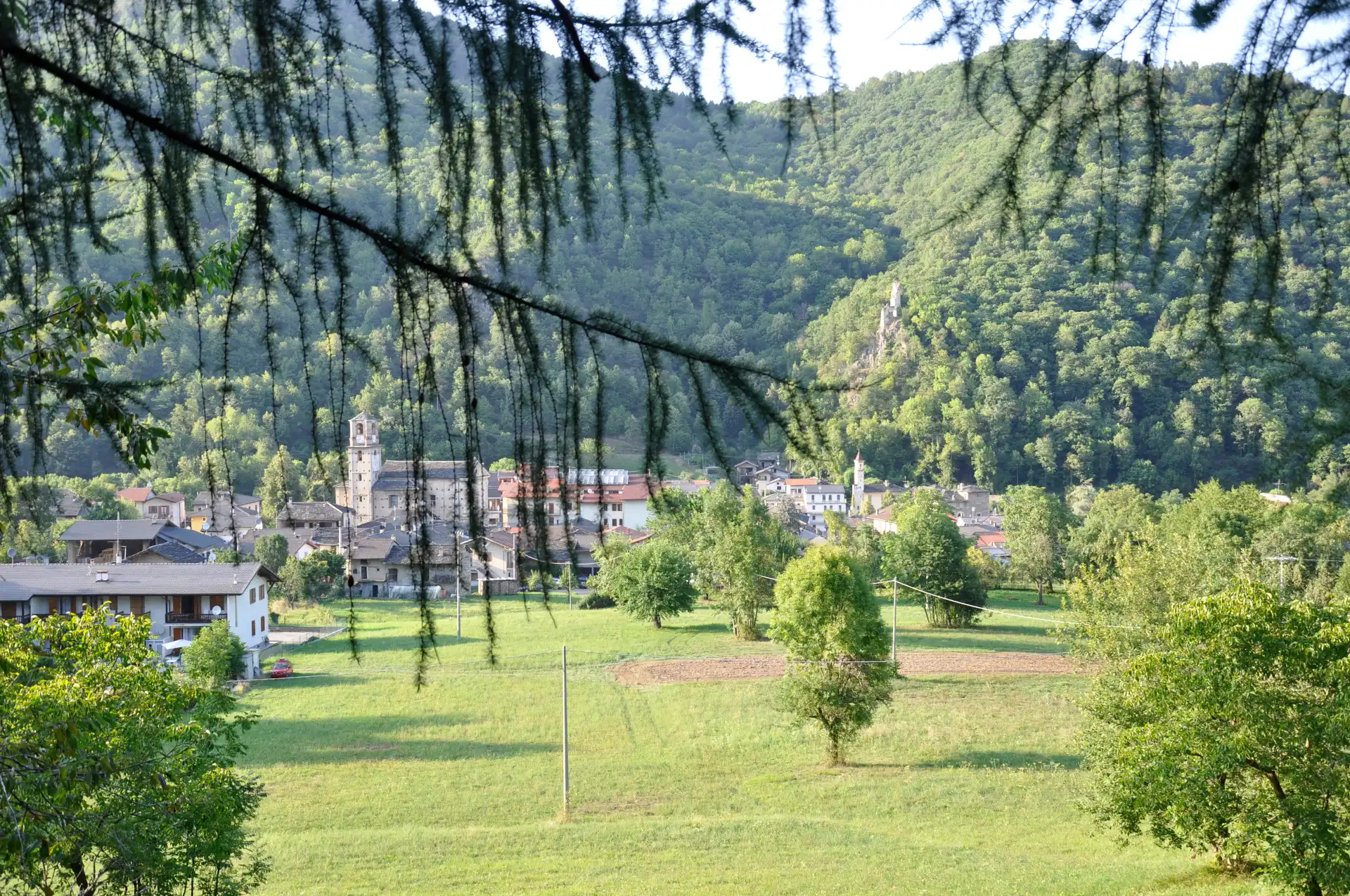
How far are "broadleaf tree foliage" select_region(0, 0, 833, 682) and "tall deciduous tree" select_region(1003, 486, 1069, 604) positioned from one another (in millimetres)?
39461

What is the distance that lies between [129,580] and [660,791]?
16.2m

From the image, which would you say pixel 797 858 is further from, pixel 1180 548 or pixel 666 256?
pixel 1180 548

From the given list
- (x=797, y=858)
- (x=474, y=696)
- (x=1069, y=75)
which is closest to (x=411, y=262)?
(x=1069, y=75)

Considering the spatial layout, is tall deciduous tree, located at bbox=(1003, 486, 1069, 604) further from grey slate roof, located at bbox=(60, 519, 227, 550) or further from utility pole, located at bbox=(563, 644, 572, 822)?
grey slate roof, located at bbox=(60, 519, 227, 550)

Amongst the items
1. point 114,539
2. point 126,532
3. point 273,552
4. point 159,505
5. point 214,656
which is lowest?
point 214,656

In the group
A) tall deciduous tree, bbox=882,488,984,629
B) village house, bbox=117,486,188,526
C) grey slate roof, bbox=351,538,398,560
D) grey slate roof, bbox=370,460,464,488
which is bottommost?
tall deciduous tree, bbox=882,488,984,629

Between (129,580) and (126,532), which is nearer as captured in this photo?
(129,580)

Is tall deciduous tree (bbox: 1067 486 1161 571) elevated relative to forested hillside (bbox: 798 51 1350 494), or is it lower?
lower

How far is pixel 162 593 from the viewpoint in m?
25.5

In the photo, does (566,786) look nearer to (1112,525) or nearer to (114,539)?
(114,539)

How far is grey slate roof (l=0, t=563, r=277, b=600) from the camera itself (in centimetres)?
2477

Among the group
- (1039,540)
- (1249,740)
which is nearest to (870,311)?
(1039,540)

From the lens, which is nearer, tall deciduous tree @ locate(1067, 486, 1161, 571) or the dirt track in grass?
the dirt track in grass

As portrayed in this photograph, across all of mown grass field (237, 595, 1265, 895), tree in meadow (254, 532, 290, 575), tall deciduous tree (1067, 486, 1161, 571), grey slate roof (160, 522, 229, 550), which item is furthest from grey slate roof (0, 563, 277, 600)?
tall deciduous tree (1067, 486, 1161, 571)
